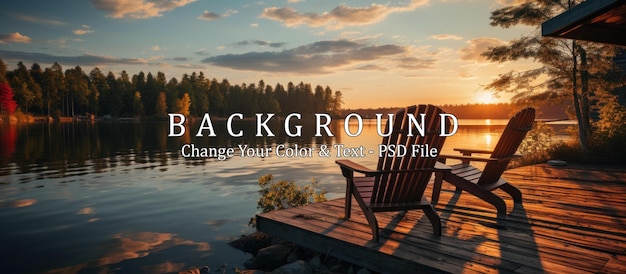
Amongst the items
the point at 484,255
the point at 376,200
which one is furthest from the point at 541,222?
the point at 376,200

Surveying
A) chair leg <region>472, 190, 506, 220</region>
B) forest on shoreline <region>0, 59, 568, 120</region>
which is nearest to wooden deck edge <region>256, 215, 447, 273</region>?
chair leg <region>472, 190, 506, 220</region>

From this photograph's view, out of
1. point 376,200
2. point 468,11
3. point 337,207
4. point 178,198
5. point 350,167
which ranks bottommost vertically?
point 178,198

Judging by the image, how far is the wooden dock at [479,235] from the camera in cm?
336

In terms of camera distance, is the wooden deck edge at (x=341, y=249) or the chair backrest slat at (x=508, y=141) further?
the chair backrest slat at (x=508, y=141)

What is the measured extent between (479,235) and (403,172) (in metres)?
1.14

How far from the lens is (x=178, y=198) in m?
10.1

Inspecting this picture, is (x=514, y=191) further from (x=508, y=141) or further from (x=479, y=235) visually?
(x=479, y=235)

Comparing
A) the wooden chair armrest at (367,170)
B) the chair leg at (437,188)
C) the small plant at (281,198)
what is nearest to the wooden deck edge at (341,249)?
the wooden chair armrest at (367,170)

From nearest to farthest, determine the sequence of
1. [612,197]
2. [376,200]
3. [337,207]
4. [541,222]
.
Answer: [376,200] → [541,222] → [337,207] → [612,197]

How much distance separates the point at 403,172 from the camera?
12.8 ft

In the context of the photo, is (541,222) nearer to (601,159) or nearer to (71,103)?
(601,159)

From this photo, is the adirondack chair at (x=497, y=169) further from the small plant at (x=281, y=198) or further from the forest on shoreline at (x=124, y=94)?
the forest on shoreline at (x=124, y=94)

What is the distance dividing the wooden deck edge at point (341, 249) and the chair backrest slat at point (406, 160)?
555 millimetres

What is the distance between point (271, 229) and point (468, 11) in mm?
10752
